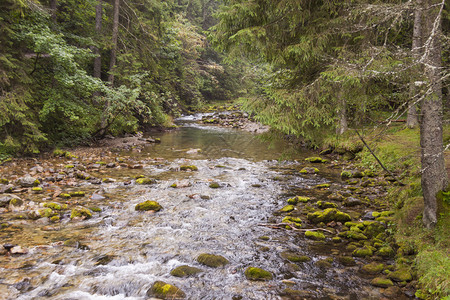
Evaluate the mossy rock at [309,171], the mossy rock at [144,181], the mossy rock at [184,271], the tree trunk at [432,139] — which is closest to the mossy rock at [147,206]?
the mossy rock at [144,181]

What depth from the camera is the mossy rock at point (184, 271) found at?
4.35m

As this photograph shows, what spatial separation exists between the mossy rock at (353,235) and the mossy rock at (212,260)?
2675 millimetres

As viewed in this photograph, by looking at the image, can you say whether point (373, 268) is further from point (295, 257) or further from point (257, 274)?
point (257, 274)

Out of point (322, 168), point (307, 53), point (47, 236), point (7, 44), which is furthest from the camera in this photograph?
point (322, 168)

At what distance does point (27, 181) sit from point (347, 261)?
29.2 feet

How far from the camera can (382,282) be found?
394cm

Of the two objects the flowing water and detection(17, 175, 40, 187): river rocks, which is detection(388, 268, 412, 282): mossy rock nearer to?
the flowing water

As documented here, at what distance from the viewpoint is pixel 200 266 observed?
15.2 ft

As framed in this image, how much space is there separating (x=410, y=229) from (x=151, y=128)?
21.8 metres

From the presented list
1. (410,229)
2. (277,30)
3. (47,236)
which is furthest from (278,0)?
(47,236)

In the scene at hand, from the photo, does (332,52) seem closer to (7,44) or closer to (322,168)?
(322,168)

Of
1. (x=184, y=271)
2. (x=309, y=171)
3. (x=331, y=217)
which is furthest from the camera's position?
(x=309, y=171)

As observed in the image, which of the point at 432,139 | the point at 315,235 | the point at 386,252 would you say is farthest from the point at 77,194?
the point at 432,139

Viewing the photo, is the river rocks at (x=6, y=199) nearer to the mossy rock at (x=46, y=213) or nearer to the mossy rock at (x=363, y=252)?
the mossy rock at (x=46, y=213)
